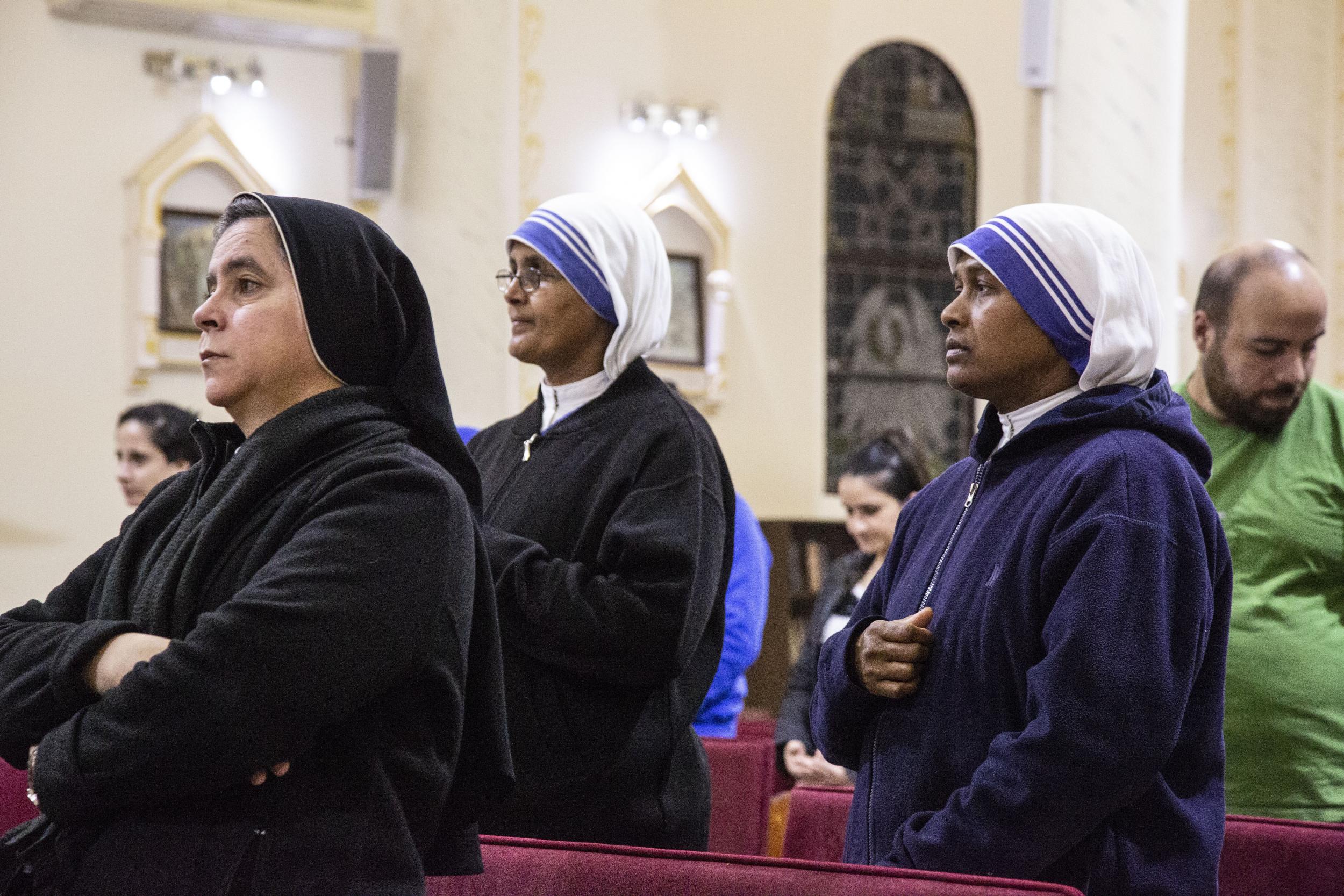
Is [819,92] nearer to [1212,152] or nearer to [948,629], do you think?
[1212,152]

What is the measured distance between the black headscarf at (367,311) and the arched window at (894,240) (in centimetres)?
932

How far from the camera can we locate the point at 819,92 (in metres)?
11.3

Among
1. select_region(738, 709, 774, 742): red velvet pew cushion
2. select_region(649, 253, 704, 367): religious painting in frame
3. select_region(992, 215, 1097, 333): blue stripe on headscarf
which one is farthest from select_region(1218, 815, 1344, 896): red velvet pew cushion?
select_region(649, 253, 704, 367): religious painting in frame

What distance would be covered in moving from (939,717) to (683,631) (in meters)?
0.57

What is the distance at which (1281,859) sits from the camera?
2.71 meters

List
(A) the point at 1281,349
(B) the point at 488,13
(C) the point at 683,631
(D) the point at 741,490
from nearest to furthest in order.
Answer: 1. (C) the point at 683,631
2. (A) the point at 1281,349
3. (B) the point at 488,13
4. (D) the point at 741,490

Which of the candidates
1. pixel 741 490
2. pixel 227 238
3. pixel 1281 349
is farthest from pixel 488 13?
pixel 227 238

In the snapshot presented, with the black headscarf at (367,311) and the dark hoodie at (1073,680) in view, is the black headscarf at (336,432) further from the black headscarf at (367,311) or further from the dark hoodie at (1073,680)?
the dark hoodie at (1073,680)

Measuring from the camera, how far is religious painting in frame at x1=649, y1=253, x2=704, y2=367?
1068cm

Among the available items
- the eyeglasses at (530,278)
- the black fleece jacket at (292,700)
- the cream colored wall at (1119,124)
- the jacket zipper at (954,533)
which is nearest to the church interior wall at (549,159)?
the cream colored wall at (1119,124)

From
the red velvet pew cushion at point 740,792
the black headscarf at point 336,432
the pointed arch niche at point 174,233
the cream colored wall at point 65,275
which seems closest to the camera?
the black headscarf at point 336,432

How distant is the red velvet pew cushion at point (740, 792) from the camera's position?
13.3ft

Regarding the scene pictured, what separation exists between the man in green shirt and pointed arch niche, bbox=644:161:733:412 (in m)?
7.15

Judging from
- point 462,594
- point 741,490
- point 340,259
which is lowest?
point 741,490
